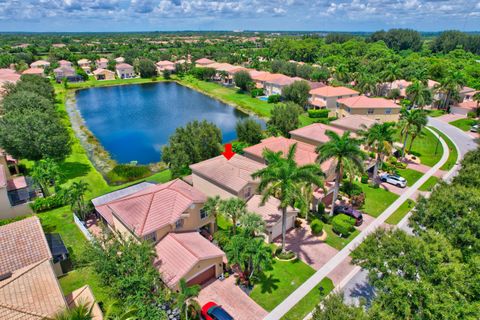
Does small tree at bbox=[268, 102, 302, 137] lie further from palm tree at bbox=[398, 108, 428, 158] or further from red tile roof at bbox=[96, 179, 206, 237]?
red tile roof at bbox=[96, 179, 206, 237]

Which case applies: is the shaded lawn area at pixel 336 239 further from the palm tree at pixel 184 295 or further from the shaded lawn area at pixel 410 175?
the shaded lawn area at pixel 410 175

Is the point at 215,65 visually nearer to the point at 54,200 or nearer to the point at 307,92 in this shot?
the point at 307,92

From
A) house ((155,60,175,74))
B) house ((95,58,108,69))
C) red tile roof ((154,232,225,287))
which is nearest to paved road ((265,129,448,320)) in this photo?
red tile roof ((154,232,225,287))

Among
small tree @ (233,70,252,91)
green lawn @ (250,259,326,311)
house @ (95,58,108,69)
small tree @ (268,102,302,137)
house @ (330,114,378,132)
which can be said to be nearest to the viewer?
green lawn @ (250,259,326,311)

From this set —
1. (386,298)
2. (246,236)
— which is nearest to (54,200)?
(246,236)

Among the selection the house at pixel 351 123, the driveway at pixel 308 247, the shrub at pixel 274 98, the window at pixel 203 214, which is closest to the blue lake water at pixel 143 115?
the shrub at pixel 274 98

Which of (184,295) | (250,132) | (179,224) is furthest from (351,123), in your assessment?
(184,295)
